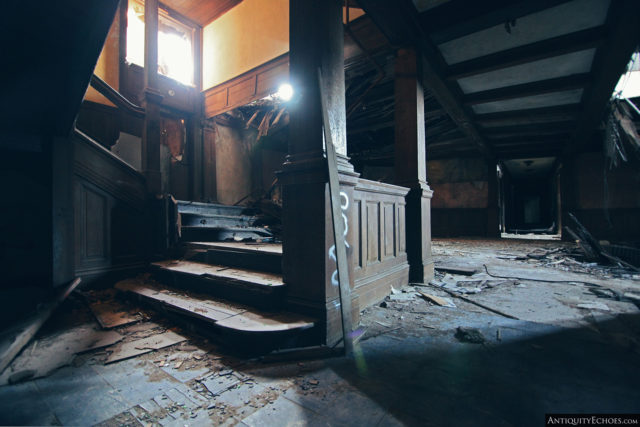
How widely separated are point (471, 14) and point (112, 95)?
19.0ft

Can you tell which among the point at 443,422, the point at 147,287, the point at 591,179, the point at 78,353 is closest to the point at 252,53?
the point at 147,287

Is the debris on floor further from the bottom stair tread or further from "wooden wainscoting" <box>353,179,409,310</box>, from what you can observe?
the bottom stair tread

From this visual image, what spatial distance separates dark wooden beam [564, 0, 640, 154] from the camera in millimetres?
4035

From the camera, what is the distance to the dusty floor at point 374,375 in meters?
1.64

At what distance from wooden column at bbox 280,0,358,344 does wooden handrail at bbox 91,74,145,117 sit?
11.0ft

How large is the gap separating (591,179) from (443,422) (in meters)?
13.6

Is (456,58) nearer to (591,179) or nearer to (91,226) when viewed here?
(91,226)

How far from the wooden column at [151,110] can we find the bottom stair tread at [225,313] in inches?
88.4

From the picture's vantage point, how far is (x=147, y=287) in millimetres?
3912

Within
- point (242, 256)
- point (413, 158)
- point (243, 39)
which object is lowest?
point (242, 256)

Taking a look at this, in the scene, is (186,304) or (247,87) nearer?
(186,304)

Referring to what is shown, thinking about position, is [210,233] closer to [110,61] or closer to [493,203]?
[110,61]

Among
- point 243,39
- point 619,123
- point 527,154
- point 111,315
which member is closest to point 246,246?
point 111,315

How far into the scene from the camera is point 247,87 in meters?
7.96
